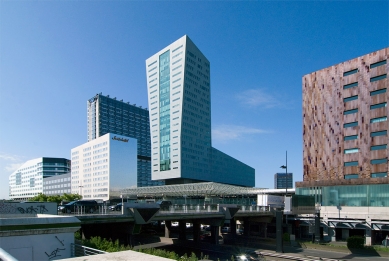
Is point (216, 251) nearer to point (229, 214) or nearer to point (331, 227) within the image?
point (229, 214)

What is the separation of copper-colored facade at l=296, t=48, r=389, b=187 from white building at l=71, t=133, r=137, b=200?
339 feet

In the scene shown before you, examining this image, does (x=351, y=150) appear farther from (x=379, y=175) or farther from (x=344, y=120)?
(x=379, y=175)

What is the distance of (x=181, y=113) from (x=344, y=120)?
7257cm

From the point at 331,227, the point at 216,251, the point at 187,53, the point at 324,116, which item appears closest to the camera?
the point at 216,251

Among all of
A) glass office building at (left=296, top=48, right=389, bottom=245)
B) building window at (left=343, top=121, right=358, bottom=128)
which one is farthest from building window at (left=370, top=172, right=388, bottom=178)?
building window at (left=343, top=121, right=358, bottom=128)

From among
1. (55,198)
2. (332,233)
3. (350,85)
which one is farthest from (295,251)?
(55,198)

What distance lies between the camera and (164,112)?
Answer: 5433 inches

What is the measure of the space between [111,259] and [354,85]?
67.9 m

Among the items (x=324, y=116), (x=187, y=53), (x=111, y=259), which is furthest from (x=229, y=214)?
(x=187, y=53)

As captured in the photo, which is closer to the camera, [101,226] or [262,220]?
[101,226]

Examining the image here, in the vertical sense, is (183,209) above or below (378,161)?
below

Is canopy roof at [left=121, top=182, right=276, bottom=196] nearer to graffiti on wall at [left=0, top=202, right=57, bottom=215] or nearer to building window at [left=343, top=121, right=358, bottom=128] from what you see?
building window at [left=343, top=121, right=358, bottom=128]

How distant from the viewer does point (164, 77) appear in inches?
5531

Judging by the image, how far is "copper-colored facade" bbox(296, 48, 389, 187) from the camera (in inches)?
2424
